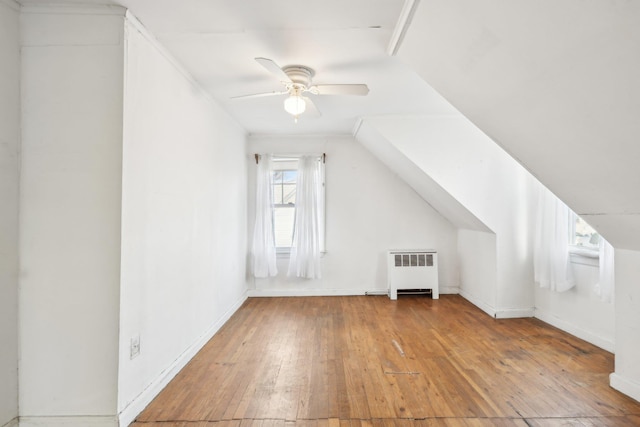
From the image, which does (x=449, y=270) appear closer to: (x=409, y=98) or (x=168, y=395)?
(x=409, y=98)

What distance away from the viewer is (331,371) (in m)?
2.50

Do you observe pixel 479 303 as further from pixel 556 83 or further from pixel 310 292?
pixel 556 83

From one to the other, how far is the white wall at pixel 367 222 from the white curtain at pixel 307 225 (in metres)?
0.23

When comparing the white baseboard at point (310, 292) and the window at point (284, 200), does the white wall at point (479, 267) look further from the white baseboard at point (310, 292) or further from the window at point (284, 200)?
the window at point (284, 200)

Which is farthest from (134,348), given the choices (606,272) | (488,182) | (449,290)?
(449,290)

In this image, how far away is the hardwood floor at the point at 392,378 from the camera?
1.95m

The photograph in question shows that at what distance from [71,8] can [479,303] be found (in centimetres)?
474

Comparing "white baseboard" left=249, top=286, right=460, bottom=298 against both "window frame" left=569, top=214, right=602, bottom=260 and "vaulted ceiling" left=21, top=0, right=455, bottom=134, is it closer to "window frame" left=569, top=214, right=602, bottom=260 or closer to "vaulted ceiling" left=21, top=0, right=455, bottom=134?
"window frame" left=569, top=214, right=602, bottom=260

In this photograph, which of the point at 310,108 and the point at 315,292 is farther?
the point at 315,292

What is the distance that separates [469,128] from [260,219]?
9.59 ft

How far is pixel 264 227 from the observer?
4.75 m

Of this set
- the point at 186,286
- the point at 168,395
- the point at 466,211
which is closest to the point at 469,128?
the point at 466,211

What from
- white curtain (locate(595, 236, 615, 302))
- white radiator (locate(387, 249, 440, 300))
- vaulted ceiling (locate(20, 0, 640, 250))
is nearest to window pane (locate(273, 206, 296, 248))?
white radiator (locate(387, 249, 440, 300))

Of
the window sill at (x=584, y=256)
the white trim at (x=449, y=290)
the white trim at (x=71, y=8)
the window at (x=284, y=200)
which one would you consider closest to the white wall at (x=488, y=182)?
the window sill at (x=584, y=256)
